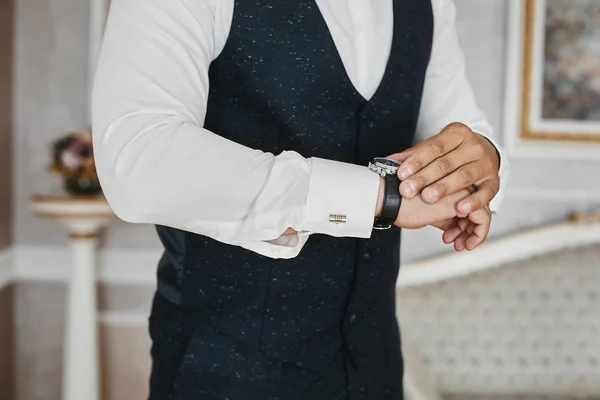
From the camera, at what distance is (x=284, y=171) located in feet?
3.02

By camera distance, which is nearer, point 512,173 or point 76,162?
point 76,162

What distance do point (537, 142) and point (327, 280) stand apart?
2223 millimetres

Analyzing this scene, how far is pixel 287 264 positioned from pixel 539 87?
234cm

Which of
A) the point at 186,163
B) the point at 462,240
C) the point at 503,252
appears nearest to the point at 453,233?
the point at 462,240

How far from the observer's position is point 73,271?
2824mm

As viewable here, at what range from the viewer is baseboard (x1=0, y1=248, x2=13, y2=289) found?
9.78 feet

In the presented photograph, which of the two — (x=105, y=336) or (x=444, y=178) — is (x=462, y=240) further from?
(x=105, y=336)

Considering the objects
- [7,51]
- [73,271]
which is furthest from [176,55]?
[7,51]

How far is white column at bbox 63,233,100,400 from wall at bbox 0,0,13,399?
1.34 ft

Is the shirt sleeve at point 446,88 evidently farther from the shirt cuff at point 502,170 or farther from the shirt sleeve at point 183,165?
the shirt sleeve at point 183,165

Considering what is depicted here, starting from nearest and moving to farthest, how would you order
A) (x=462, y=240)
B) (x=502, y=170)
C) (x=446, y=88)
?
(x=462, y=240)
(x=502, y=170)
(x=446, y=88)

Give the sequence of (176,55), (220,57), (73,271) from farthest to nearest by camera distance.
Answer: (73,271) < (220,57) < (176,55)

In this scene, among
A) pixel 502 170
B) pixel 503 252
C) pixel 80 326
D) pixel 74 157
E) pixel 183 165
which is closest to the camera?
pixel 183 165

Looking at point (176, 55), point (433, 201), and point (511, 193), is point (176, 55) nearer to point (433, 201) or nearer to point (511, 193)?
point (433, 201)
